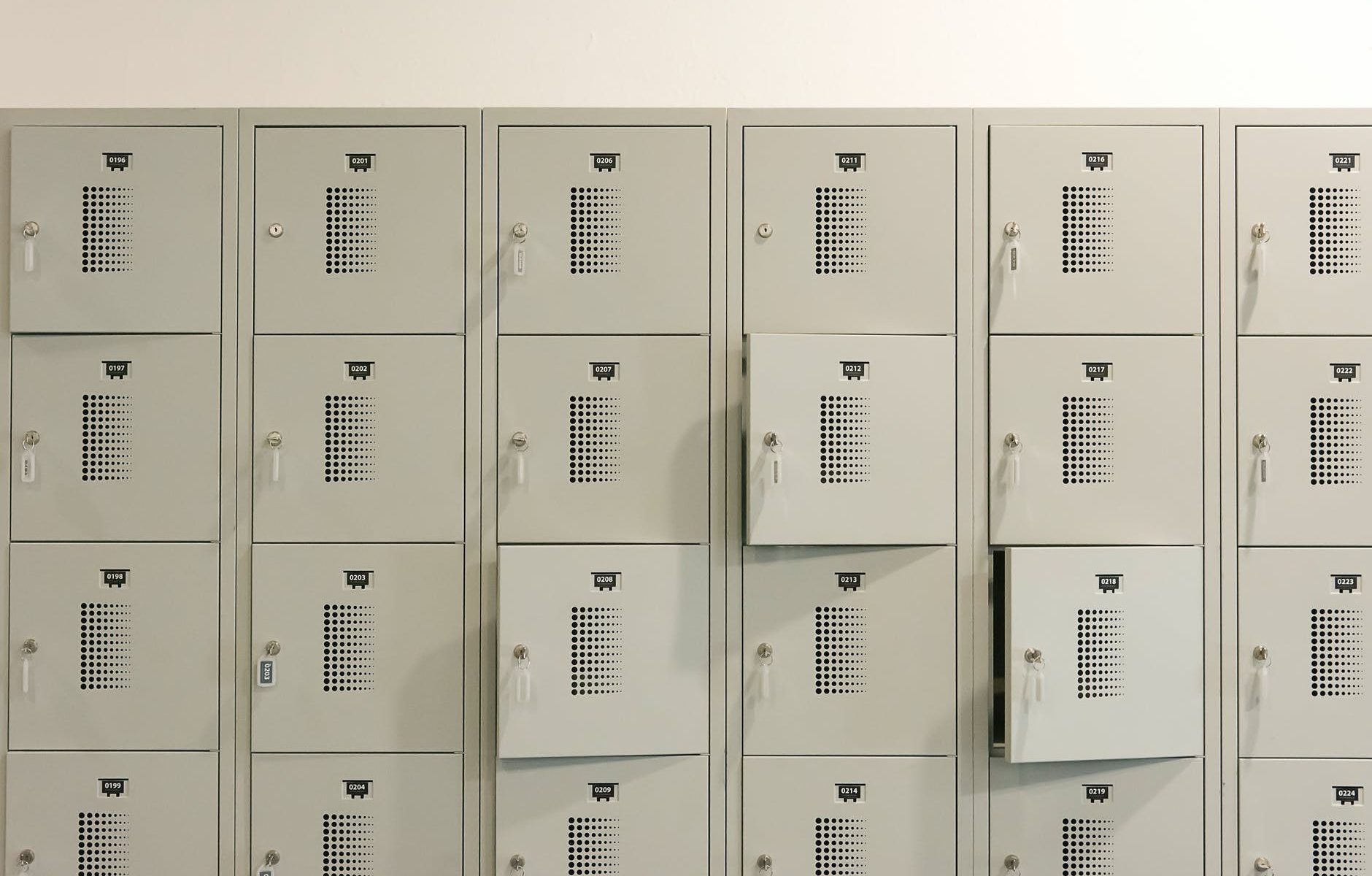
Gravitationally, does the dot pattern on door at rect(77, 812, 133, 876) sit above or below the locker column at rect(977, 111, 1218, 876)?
below

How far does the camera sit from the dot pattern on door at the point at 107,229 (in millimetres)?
2271

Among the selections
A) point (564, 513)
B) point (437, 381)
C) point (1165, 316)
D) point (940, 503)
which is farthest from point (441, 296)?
point (1165, 316)

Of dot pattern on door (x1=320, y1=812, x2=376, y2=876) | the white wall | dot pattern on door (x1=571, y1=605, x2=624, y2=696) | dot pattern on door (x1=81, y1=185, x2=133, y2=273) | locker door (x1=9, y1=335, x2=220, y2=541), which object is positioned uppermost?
the white wall

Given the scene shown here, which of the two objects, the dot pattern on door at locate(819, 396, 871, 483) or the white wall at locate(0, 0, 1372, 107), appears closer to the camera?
the dot pattern on door at locate(819, 396, 871, 483)

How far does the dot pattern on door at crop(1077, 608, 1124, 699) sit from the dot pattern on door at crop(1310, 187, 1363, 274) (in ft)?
3.27

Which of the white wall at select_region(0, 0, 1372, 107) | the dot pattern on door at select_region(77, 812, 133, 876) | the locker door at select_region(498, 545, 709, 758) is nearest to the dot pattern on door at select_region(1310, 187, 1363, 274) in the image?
the white wall at select_region(0, 0, 1372, 107)

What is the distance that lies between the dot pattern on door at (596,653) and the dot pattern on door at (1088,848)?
3.81 feet

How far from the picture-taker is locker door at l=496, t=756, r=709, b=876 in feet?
7.48

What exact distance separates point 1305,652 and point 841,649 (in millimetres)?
1132

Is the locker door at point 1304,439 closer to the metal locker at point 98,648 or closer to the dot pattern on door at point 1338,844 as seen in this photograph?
the dot pattern on door at point 1338,844

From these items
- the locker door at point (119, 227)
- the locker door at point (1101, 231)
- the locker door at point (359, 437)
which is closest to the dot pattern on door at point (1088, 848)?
the locker door at point (1101, 231)

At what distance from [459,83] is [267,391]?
1062 mm

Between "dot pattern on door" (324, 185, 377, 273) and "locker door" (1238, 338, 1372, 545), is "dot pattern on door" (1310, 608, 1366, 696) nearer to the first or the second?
"locker door" (1238, 338, 1372, 545)

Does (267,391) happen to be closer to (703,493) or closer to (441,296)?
(441,296)
